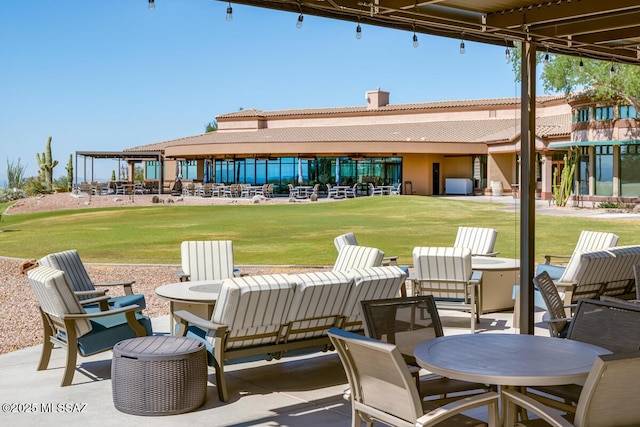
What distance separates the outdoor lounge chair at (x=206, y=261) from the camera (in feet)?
30.6

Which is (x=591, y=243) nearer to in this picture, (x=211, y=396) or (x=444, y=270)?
(x=444, y=270)

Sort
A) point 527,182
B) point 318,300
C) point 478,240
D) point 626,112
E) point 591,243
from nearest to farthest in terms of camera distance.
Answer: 1. point 318,300
2. point 527,182
3. point 591,243
4. point 478,240
5. point 626,112

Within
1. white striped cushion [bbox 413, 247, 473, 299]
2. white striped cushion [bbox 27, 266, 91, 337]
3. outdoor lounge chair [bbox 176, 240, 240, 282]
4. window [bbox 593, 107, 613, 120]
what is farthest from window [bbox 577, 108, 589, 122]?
white striped cushion [bbox 27, 266, 91, 337]

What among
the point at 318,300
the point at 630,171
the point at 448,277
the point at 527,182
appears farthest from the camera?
the point at 630,171

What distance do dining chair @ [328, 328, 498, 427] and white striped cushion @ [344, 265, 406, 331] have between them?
1934 mm

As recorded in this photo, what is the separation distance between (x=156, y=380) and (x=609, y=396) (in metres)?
3.21

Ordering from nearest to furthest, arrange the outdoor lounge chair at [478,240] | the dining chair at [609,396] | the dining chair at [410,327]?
the dining chair at [609,396] → the dining chair at [410,327] → the outdoor lounge chair at [478,240]

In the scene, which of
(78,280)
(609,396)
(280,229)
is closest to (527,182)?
(609,396)

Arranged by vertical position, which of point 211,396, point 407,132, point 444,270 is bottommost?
point 211,396

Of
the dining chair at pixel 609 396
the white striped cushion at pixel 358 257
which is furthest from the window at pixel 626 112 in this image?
the dining chair at pixel 609 396

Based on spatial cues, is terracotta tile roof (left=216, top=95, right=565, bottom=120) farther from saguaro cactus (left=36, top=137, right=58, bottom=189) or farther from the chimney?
saguaro cactus (left=36, top=137, right=58, bottom=189)

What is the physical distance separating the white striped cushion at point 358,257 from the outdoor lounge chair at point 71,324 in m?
2.60

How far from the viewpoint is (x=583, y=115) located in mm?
39375

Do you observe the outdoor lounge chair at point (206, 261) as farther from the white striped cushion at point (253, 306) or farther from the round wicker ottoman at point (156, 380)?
the round wicker ottoman at point (156, 380)
